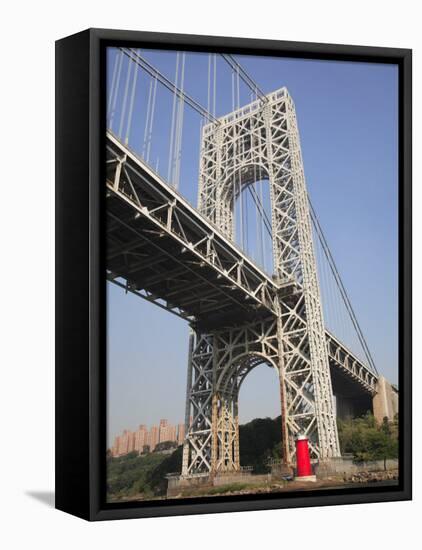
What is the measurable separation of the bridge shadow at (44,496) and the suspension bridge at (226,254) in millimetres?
1452

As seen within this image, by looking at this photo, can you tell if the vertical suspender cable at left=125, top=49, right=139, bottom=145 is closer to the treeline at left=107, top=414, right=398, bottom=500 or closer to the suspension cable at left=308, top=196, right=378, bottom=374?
the suspension cable at left=308, top=196, right=378, bottom=374

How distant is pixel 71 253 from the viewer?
11.3m

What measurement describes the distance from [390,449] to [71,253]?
157 inches

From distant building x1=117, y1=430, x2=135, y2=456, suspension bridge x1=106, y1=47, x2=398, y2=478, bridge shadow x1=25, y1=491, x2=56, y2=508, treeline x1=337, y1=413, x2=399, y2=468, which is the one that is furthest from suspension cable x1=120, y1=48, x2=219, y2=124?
bridge shadow x1=25, y1=491, x2=56, y2=508

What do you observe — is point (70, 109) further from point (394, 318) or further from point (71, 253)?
point (394, 318)

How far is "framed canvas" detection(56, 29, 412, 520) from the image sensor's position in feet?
36.2

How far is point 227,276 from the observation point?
40.3ft

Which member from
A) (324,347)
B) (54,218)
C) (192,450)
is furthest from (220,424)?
(54,218)

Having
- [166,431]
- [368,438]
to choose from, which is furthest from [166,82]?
[368,438]

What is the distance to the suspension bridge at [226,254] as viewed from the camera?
37.1 ft

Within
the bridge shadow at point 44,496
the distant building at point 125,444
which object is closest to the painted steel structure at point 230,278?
the distant building at point 125,444

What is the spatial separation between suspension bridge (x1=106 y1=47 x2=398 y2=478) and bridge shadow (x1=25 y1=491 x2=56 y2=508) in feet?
4.76

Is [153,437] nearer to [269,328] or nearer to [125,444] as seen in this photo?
[125,444]

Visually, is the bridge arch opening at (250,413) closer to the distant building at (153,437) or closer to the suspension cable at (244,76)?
the distant building at (153,437)
